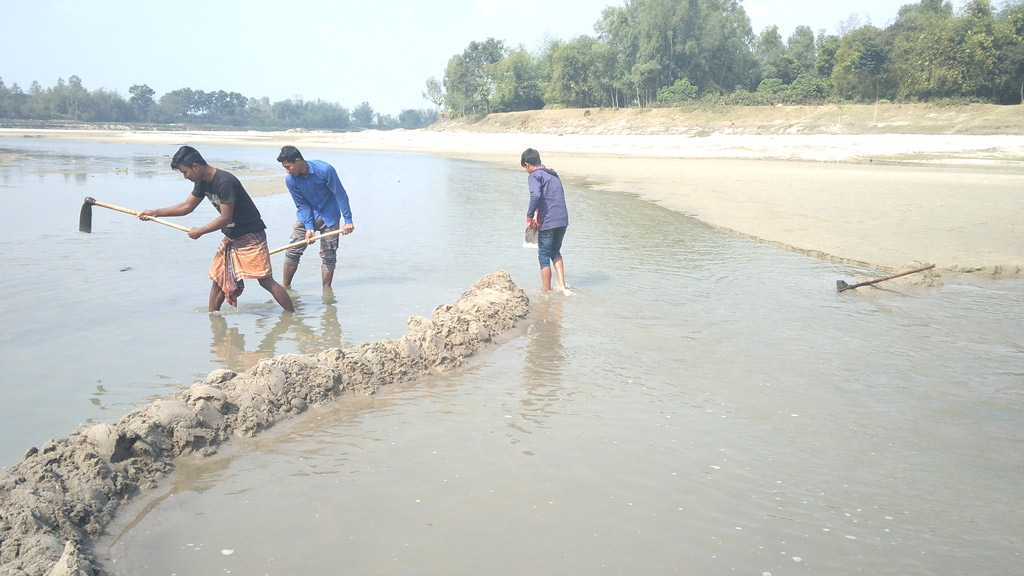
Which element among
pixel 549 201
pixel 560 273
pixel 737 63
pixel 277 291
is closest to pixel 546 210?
pixel 549 201

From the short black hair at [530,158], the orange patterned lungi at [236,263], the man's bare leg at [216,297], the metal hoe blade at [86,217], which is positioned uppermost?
the short black hair at [530,158]

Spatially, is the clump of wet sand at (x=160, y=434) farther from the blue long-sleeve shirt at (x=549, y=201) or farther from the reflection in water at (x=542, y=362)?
the blue long-sleeve shirt at (x=549, y=201)

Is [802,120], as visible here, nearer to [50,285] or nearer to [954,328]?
[954,328]

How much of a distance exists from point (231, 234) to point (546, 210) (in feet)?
9.92

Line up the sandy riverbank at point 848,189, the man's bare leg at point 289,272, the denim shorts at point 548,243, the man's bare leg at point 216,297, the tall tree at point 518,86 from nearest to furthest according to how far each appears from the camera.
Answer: the man's bare leg at point 216,297 → the denim shorts at point 548,243 → the man's bare leg at point 289,272 → the sandy riverbank at point 848,189 → the tall tree at point 518,86

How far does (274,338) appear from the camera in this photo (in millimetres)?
5590

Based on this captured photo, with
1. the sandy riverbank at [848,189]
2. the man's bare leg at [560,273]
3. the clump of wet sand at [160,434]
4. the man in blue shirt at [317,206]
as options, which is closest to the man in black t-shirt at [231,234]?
the man in blue shirt at [317,206]

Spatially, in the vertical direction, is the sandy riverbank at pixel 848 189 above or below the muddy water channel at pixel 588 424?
above

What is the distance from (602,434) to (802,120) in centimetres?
3542

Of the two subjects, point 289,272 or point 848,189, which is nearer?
point 289,272

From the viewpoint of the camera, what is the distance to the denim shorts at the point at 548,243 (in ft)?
23.2

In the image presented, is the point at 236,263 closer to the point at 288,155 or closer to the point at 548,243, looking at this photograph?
the point at 288,155

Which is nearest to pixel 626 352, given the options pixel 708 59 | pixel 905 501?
pixel 905 501

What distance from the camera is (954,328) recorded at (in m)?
5.87
